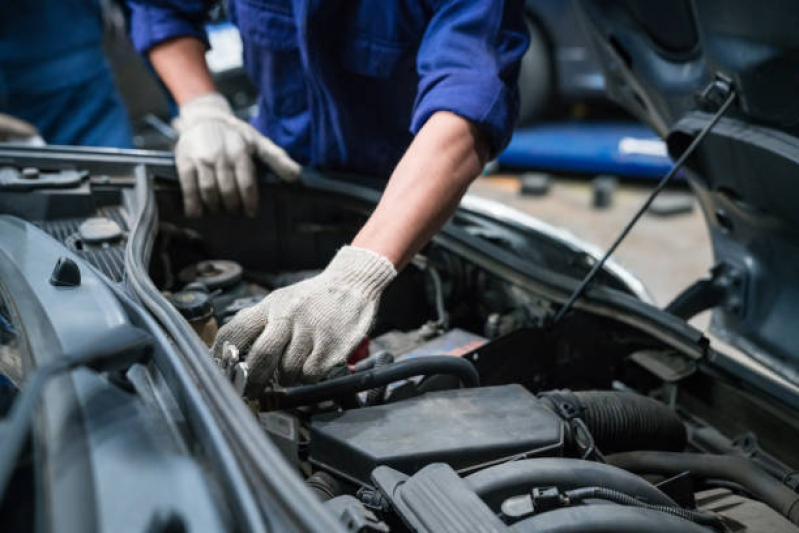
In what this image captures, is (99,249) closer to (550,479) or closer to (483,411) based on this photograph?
(483,411)

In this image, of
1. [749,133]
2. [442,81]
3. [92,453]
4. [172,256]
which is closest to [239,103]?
[172,256]

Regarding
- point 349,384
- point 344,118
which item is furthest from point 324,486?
point 344,118

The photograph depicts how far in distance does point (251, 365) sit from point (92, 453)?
316 millimetres

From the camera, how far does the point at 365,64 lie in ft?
4.43

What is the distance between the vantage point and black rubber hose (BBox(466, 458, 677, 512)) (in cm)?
71

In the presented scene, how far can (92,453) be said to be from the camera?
1.72 ft

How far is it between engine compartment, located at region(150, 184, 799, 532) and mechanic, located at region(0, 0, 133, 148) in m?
1.53

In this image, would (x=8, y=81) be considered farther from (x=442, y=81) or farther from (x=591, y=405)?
(x=591, y=405)

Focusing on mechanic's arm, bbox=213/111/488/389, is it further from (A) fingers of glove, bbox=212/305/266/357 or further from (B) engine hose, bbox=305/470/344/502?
(B) engine hose, bbox=305/470/344/502

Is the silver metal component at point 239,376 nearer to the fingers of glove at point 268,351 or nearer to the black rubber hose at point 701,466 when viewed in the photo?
the fingers of glove at point 268,351

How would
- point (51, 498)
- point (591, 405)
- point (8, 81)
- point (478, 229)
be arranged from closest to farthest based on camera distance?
1. point (51, 498)
2. point (591, 405)
3. point (478, 229)
4. point (8, 81)

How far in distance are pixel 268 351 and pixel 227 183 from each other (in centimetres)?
57

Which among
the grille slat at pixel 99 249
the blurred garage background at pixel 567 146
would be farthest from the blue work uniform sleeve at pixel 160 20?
the blurred garage background at pixel 567 146

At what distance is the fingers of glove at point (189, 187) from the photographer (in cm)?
130
